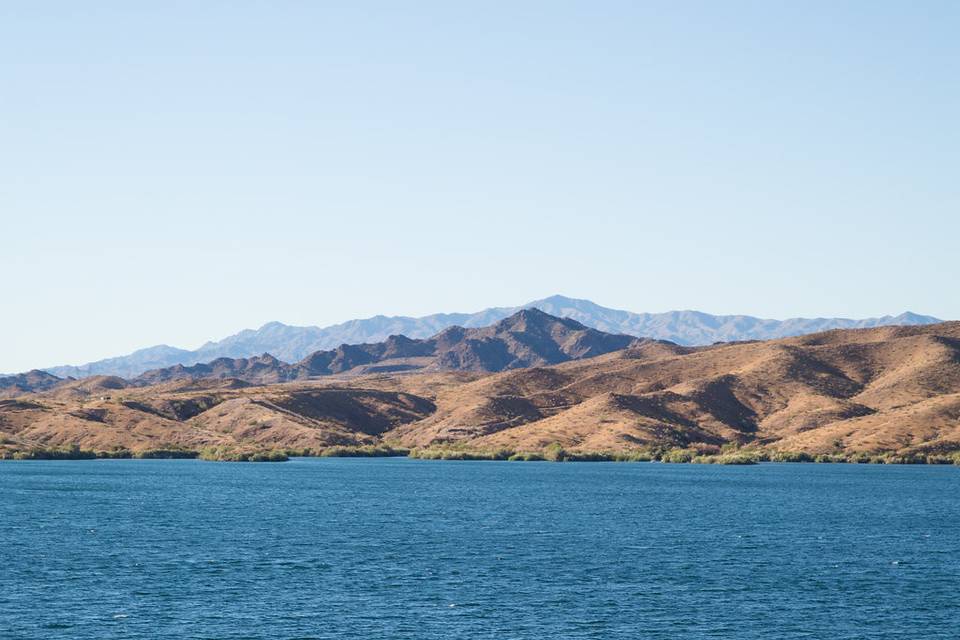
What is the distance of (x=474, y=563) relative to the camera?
8169 centimetres

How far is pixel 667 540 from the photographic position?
96188 millimetres

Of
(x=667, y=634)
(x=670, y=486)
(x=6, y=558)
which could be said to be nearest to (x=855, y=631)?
(x=667, y=634)

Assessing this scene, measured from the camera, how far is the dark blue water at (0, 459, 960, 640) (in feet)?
202

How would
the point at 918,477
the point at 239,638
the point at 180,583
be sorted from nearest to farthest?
1. the point at 239,638
2. the point at 180,583
3. the point at 918,477

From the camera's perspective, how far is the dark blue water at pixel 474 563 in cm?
6162

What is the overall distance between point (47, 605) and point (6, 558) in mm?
18804

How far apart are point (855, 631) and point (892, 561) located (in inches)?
1068

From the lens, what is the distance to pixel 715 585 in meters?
73.6

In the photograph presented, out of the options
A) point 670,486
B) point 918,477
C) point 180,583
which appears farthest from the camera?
point 918,477

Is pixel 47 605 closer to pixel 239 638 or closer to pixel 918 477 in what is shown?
pixel 239 638

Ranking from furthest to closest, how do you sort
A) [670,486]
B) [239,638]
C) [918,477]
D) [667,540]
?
1. [918,477]
2. [670,486]
3. [667,540]
4. [239,638]

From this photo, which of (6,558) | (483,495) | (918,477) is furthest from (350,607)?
(918,477)

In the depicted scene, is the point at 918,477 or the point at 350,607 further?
the point at 918,477

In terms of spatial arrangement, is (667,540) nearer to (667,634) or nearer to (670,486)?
(667,634)
